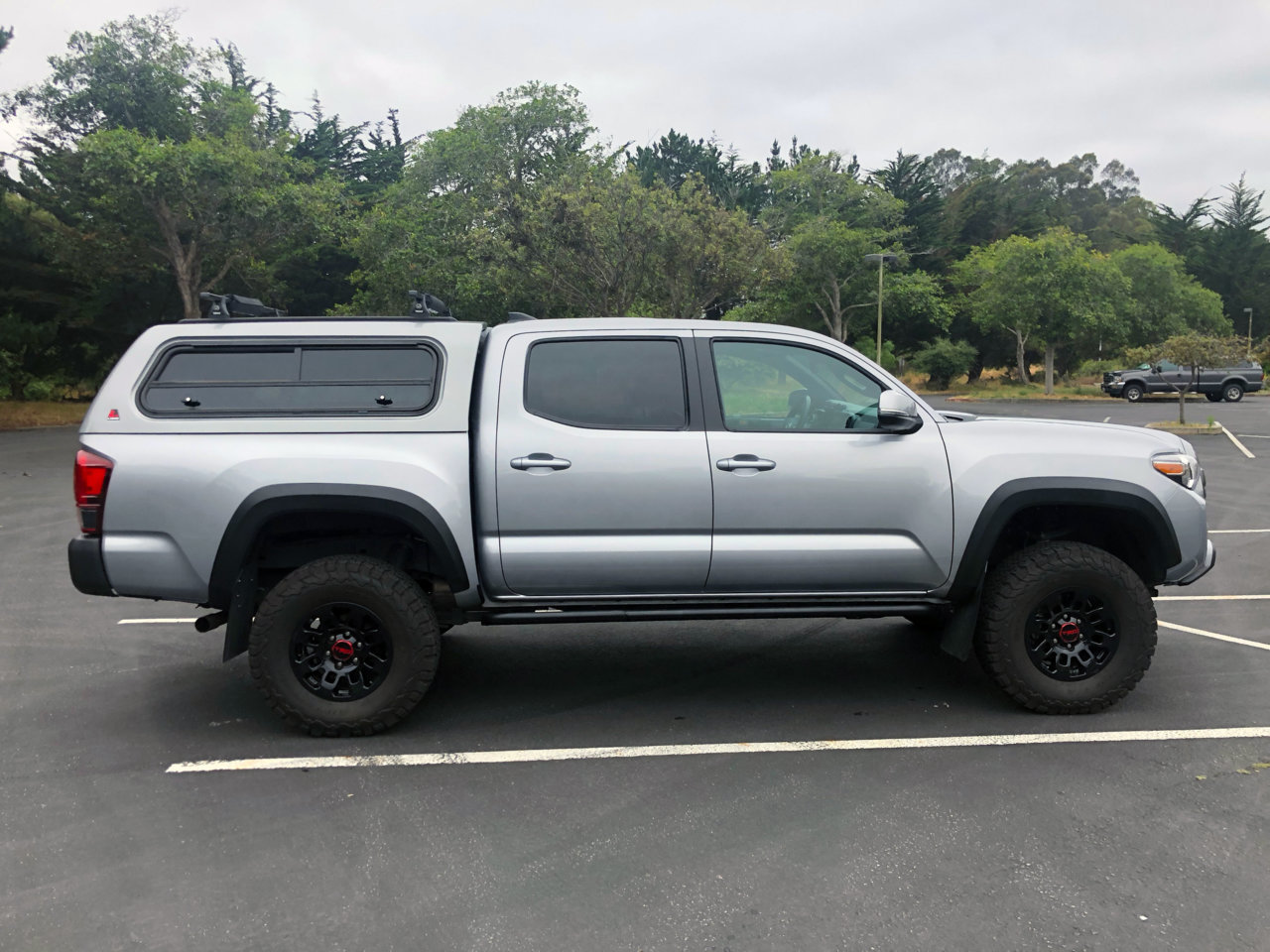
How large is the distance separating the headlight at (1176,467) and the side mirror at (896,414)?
3.96ft

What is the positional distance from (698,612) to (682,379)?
1147 millimetres

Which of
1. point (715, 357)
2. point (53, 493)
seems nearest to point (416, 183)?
point (53, 493)

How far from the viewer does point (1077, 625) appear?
4766mm

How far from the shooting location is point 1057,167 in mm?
101625

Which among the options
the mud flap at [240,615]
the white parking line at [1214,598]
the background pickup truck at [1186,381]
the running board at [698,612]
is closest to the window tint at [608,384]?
the running board at [698,612]

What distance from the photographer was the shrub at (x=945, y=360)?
50969 mm

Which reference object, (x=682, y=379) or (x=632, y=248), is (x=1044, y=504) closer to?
(x=682, y=379)

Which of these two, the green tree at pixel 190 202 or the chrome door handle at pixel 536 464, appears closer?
the chrome door handle at pixel 536 464

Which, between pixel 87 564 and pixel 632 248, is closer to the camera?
pixel 87 564

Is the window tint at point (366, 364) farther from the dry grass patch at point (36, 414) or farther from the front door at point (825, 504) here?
the dry grass patch at point (36, 414)

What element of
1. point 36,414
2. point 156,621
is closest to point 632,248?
point 36,414

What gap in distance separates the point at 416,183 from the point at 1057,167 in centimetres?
8447

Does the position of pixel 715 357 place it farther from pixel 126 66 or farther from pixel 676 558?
pixel 126 66

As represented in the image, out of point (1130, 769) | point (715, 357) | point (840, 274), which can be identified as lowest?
point (1130, 769)
